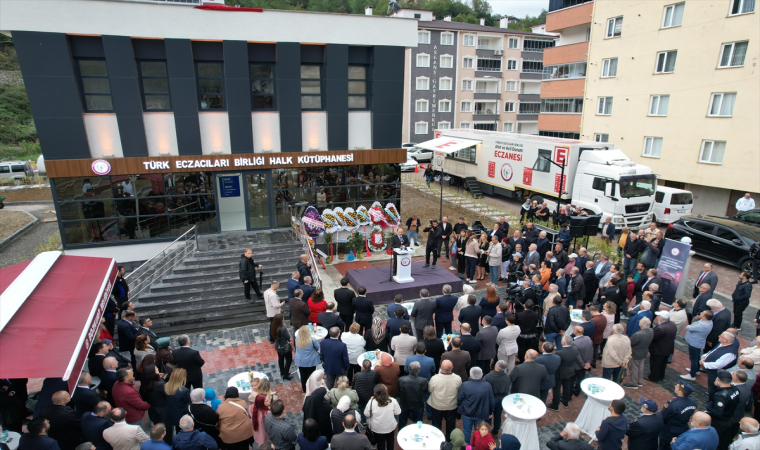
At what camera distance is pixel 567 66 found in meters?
31.2

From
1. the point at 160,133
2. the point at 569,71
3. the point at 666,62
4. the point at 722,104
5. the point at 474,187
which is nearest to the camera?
the point at 160,133

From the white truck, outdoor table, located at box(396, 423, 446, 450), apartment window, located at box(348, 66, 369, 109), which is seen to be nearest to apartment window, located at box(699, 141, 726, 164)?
the white truck

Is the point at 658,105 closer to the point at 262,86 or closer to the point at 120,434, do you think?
the point at 262,86

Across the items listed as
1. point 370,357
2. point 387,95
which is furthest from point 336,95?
point 370,357

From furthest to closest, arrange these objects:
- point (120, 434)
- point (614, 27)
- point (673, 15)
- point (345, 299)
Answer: point (614, 27), point (673, 15), point (345, 299), point (120, 434)

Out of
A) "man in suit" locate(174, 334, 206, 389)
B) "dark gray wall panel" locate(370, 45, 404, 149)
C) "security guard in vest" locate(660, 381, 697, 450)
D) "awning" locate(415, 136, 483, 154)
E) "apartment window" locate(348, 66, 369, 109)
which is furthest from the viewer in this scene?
"awning" locate(415, 136, 483, 154)

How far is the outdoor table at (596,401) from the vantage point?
7.02 meters

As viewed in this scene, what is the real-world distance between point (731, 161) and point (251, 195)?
21.5m

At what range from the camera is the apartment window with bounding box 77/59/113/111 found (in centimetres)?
1321

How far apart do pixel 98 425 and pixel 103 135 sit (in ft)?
34.0

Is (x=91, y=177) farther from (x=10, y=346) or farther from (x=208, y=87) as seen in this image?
(x=10, y=346)

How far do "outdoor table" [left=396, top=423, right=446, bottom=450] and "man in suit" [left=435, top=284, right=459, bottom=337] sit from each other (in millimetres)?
3219

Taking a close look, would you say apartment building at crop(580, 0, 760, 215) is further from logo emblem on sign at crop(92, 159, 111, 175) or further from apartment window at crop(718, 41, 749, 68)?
logo emblem on sign at crop(92, 159, 111, 175)

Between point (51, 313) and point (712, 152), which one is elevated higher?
point (712, 152)
